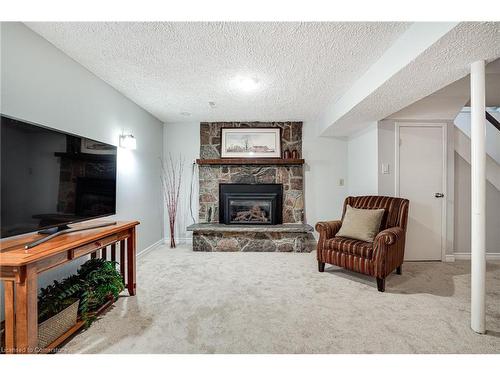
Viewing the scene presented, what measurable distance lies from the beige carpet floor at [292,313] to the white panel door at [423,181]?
1.50 ft

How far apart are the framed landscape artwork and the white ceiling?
43.9 inches

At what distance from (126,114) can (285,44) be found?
2227 millimetres

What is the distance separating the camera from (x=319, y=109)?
139 inches

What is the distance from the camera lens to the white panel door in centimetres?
311

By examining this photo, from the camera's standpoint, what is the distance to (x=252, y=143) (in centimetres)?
420

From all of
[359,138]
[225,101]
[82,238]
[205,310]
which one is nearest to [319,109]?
[359,138]

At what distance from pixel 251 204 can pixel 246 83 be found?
2119 mm

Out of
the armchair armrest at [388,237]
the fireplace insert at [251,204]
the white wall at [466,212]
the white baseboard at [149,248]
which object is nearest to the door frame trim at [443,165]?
the white wall at [466,212]

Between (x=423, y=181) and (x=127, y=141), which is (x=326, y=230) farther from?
(x=127, y=141)

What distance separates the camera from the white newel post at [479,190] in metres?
1.62

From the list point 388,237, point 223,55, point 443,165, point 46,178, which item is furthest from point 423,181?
point 46,178

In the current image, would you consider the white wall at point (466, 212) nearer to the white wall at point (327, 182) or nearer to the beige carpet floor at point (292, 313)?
the beige carpet floor at point (292, 313)

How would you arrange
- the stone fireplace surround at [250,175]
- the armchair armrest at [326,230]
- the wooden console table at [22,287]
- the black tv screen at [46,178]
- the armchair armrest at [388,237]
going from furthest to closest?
the stone fireplace surround at [250,175], the armchair armrest at [326,230], the armchair armrest at [388,237], the black tv screen at [46,178], the wooden console table at [22,287]
